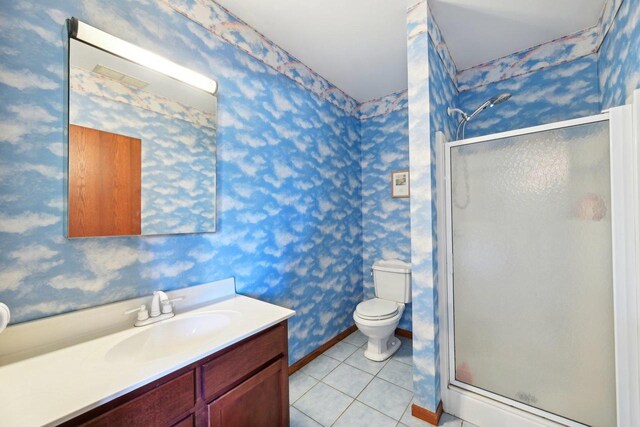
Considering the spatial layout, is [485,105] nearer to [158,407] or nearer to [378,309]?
[378,309]

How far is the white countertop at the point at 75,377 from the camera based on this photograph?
2.15ft

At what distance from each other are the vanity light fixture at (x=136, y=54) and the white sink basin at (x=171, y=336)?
1.28m

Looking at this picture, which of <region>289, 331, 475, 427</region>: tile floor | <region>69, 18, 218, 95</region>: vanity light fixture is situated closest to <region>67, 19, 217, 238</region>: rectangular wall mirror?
<region>69, 18, 218, 95</region>: vanity light fixture

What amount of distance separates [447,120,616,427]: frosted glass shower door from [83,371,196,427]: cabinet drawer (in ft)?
5.24

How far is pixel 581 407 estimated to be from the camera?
1.33 metres

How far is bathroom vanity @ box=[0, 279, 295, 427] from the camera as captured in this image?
2.35 ft

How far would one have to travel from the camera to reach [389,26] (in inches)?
69.9

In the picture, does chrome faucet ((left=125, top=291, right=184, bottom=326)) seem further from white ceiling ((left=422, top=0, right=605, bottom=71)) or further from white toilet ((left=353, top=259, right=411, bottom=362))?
white ceiling ((left=422, top=0, right=605, bottom=71))

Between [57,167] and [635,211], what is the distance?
258 centimetres

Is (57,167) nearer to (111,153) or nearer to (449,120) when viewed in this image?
(111,153)

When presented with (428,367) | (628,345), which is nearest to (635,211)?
(628,345)

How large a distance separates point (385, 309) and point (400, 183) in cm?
130

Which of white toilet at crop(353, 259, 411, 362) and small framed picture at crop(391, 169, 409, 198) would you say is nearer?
white toilet at crop(353, 259, 411, 362)

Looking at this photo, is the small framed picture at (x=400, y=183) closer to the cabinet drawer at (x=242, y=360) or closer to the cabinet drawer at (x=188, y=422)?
the cabinet drawer at (x=242, y=360)
